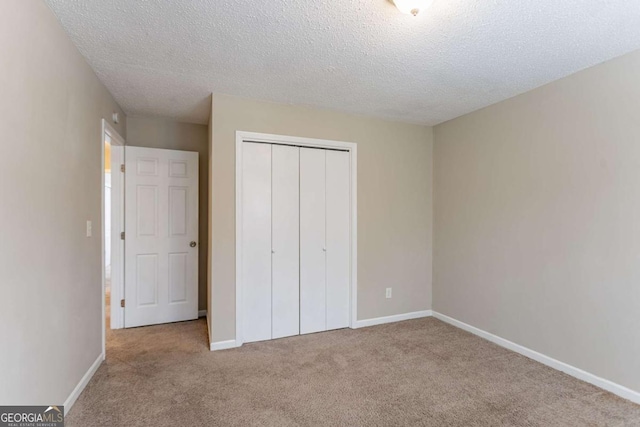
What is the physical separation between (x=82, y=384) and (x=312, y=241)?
2.17 meters

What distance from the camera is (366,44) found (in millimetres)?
2064

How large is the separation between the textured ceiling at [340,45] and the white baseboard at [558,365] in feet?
7.62

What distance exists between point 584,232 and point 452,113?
5.64 feet

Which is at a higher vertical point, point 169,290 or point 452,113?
point 452,113

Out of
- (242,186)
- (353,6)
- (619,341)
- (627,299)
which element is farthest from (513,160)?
(242,186)

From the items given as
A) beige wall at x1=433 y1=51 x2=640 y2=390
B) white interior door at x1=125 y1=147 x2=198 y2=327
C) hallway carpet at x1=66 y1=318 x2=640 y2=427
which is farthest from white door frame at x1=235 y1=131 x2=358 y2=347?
beige wall at x1=433 y1=51 x2=640 y2=390

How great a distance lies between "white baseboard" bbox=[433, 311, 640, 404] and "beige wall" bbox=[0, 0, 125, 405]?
→ 3.51 metres

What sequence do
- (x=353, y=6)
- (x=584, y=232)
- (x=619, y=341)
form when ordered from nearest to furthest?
(x=353, y=6), (x=619, y=341), (x=584, y=232)

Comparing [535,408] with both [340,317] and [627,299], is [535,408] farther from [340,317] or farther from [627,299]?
[340,317]

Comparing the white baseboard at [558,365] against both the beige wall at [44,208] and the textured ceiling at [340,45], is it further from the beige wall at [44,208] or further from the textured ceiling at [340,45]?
the beige wall at [44,208]

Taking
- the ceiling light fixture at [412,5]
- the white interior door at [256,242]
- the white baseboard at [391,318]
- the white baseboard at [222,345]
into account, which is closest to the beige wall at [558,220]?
the white baseboard at [391,318]

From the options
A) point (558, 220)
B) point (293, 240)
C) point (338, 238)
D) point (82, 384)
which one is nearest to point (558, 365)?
point (558, 220)

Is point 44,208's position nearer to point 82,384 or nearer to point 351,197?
point 82,384

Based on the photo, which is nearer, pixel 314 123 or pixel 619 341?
pixel 619 341
